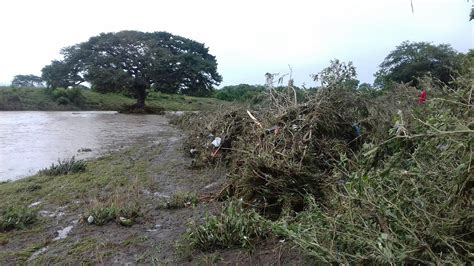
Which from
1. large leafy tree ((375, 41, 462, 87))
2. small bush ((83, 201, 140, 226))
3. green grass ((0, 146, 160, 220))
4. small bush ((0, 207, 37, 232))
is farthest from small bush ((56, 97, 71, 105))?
small bush ((83, 201, 140, 226))

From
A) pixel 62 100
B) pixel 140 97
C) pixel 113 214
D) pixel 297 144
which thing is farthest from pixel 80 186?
pixel 62 100

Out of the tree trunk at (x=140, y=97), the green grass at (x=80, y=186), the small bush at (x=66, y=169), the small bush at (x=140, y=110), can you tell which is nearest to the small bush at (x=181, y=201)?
the green grass at (x=80, y=186)

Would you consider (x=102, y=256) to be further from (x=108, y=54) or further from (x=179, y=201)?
(x=108, y=54)

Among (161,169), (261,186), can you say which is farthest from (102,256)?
(161,169)

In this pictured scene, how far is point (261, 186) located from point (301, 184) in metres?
0.39

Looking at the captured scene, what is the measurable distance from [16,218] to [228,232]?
2.30 metres

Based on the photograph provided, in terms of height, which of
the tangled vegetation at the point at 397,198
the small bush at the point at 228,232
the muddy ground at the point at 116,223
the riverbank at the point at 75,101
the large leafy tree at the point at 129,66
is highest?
the large leafy tree at the point at 129,66

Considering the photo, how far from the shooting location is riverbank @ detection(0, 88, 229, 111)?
3130cm

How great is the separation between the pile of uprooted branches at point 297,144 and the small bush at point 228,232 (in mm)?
513

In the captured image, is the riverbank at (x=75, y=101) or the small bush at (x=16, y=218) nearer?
the small bush at (x=16, y=218)

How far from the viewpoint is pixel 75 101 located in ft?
117

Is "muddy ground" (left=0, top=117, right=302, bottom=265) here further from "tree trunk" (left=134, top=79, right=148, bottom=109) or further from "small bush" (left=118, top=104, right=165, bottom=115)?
"tree trunk" (left=134, top=79, right=148, bottom=109)

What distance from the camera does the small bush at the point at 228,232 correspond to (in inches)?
114

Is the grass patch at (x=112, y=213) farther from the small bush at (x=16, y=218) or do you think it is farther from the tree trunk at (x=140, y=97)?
the tree trunk at (x=140, y=97)
